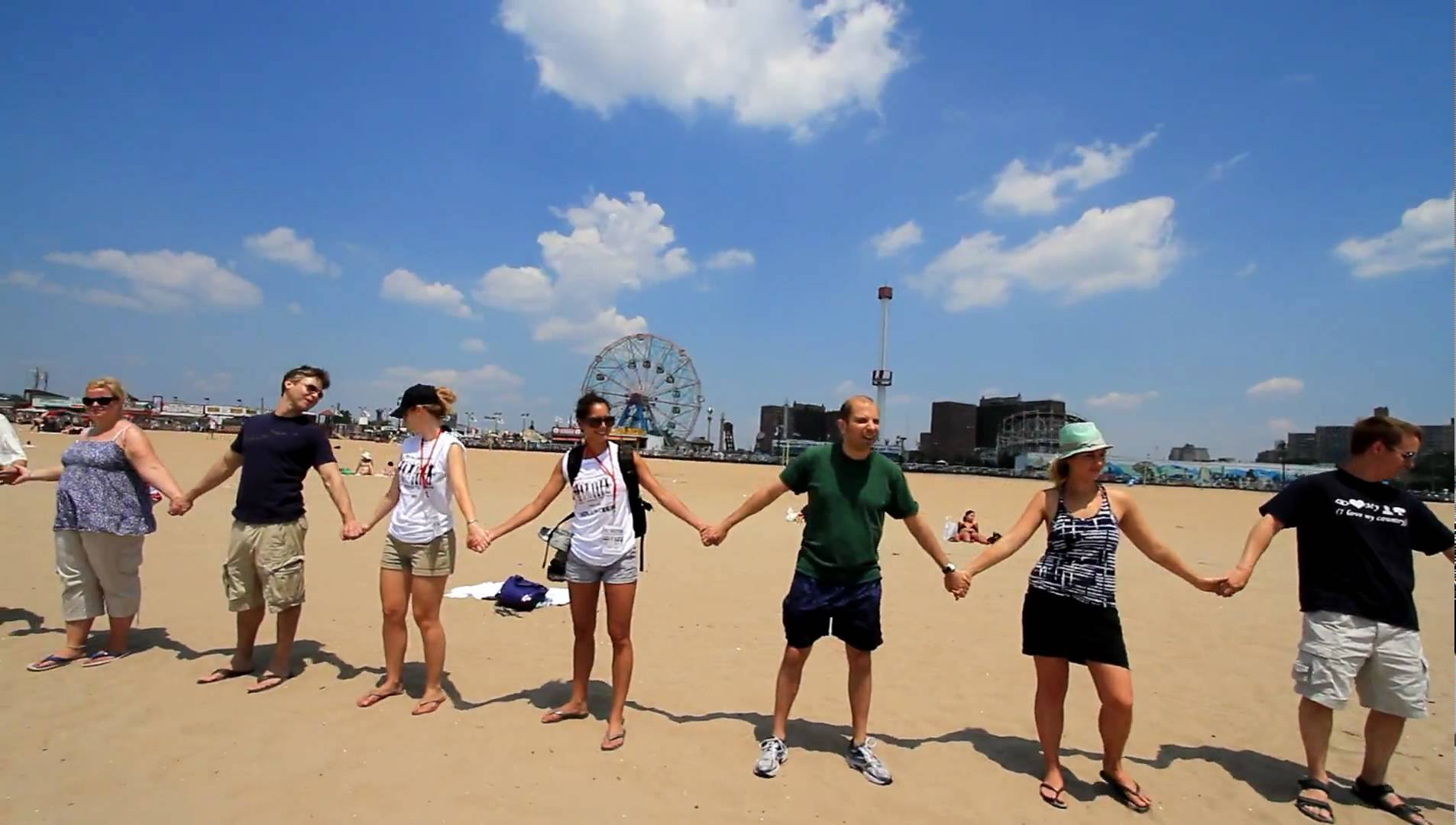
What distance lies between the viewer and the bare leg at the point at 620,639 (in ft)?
12.5

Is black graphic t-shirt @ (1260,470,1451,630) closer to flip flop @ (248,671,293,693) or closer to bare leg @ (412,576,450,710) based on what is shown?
bare leg @ (412,576,450,710)

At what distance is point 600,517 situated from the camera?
385 centimetres

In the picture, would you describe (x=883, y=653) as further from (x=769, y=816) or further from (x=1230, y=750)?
(x=769, y=816)

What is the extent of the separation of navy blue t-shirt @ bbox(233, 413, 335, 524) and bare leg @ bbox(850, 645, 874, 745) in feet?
10.9

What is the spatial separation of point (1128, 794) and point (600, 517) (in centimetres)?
298

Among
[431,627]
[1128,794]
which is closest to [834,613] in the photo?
[1128,794]

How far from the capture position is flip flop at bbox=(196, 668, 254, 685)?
438 cm

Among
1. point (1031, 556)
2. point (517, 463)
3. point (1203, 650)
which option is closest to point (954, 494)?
point (1031, 556)

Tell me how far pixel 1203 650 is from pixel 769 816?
526cm

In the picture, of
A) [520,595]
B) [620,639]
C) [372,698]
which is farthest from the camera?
[520,595]

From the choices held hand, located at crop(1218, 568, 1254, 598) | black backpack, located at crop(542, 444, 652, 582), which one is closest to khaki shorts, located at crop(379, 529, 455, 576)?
black backpack, located at crop(542, 444, 652, 582)

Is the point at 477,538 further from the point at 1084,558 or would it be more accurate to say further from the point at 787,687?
the point at 1084,558

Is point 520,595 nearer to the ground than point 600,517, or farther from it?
nearer to the ground

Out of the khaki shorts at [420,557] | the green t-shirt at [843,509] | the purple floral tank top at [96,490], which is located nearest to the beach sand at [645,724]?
the khaki shorts at [420,557]
